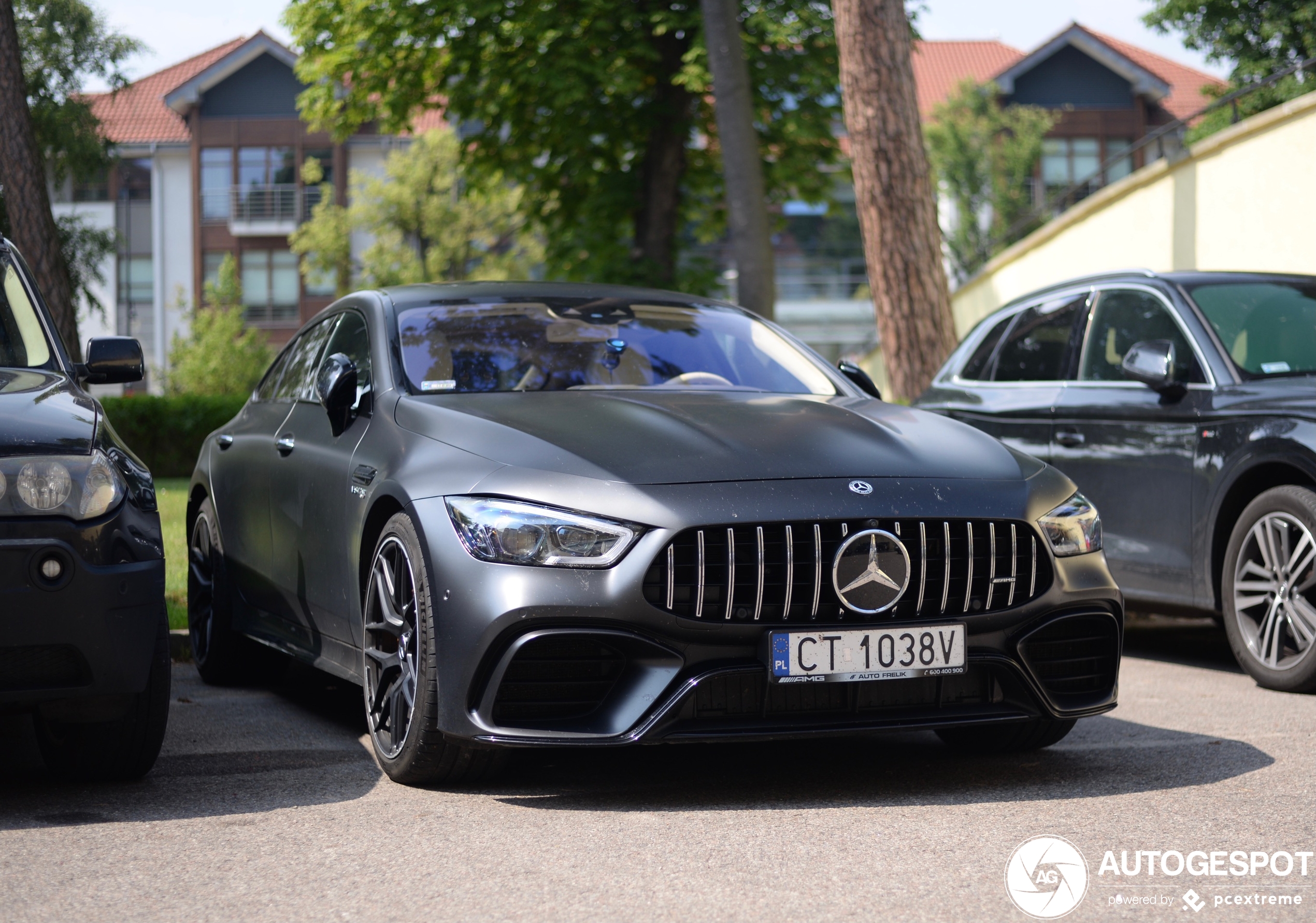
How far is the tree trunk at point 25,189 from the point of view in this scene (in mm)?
13273

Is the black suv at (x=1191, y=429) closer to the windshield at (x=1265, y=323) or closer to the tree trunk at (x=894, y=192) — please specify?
the windshield at (x=1265, y=323)

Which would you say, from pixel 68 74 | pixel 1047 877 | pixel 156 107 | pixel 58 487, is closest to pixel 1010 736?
pixel 1047 877

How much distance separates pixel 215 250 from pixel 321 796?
5403cm

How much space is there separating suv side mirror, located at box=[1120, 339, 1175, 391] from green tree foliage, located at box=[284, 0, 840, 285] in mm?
13796

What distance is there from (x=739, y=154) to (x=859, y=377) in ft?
19.4

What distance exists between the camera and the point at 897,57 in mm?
12477

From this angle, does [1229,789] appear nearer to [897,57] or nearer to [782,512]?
[782,512]

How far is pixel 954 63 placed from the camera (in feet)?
193

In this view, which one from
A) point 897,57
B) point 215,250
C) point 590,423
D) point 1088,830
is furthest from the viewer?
point 215,250

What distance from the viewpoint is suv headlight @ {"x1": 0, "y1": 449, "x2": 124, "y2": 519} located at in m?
4.10

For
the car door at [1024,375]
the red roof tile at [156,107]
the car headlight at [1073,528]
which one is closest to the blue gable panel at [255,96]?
the red roof tile at [156,107]

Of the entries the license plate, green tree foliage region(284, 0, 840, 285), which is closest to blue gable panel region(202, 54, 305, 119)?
green tree foliage region(284, 0, 840, 285)

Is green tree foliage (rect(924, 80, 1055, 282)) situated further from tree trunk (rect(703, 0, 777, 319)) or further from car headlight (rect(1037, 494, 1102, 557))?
car headlight (rect(1037, 494, 1102, 557))

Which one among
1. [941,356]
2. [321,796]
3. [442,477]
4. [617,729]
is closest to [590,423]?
[442,477]
